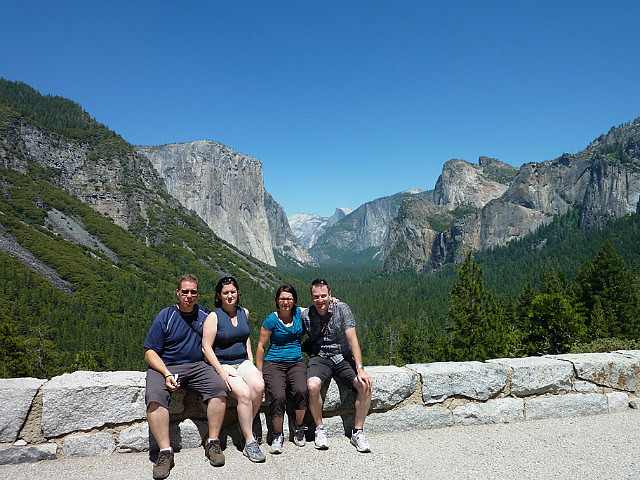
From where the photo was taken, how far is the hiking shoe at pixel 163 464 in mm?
3799

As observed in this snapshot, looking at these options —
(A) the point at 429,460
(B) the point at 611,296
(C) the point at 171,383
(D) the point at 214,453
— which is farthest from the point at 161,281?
(A) the point at 429,460

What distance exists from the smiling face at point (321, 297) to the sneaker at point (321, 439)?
4.81 ft

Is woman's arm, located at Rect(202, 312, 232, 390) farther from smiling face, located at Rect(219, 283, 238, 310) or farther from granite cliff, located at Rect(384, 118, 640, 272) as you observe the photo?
granite cliff, located at Rect(384, 118, 640, 272)

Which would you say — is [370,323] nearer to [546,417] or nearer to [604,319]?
[604,319]

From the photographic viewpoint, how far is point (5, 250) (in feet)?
256

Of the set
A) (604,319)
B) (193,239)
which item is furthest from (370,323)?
(193,239)

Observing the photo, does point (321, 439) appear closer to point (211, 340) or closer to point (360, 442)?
point (360, 442)

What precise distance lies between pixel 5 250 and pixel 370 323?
78540mm

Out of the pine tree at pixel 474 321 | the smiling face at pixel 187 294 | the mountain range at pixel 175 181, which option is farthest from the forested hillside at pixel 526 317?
the mountain range at pixel 175 181

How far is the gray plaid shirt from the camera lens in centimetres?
504

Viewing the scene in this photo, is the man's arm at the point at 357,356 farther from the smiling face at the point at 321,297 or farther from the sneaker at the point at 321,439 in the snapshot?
the sneaker at the point at 321,439

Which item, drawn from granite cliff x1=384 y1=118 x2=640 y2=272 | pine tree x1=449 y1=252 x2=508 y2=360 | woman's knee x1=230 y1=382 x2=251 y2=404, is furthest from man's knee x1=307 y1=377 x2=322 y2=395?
granite cliff x1=384 y1=118 x2=640 y2=272

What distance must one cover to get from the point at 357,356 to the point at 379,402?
72cm

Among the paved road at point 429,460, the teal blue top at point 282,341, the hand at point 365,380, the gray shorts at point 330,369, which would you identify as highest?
the teal blue top at point 282,341
